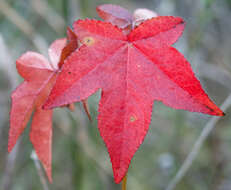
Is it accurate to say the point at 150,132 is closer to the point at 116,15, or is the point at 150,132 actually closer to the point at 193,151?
the point at 193,151

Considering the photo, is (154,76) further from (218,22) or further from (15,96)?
(218,22)

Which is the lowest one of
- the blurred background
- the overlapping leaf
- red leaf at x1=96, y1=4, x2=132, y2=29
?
the blurred background

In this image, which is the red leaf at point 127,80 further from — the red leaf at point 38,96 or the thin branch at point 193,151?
the thin branch at point 193,151

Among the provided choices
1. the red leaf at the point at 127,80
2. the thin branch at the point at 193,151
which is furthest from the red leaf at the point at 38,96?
the thin branch at the point at 193,151

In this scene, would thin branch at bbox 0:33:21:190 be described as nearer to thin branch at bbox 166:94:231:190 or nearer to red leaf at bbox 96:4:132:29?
thin branch at bbox 166:94:231:190

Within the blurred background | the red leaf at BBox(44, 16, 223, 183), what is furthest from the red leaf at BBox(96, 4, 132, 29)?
the blurred background
